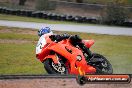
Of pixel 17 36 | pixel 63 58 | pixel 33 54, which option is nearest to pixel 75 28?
pixel 17 36

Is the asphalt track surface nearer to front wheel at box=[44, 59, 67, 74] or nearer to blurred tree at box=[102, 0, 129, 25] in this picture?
blurred tree at box=[102, 0, 129, 25]

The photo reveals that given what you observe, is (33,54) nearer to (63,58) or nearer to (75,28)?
(63,58)

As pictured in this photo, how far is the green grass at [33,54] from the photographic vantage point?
41.0 ft

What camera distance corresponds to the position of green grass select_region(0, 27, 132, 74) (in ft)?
41.0

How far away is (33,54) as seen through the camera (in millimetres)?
15250

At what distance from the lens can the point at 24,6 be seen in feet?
111

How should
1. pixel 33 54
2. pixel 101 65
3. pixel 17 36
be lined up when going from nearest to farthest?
pixel 101 65, pixel 33 54, pixel 17 36

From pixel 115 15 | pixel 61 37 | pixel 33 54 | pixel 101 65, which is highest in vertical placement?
pixel 61 37

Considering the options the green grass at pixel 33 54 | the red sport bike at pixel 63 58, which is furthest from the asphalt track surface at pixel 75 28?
the red sport bike at pixel 63 58

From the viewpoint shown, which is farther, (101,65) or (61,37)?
(101,65)

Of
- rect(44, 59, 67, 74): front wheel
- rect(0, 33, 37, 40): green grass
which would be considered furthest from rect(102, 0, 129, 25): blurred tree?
rect(44, 59, 67, 74): front wheel

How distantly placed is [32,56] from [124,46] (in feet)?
18.8

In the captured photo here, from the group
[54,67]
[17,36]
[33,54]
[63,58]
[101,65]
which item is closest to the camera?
[54,67]

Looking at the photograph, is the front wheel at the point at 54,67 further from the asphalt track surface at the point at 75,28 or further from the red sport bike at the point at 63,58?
the asphalt track surface at the point at 75,28
